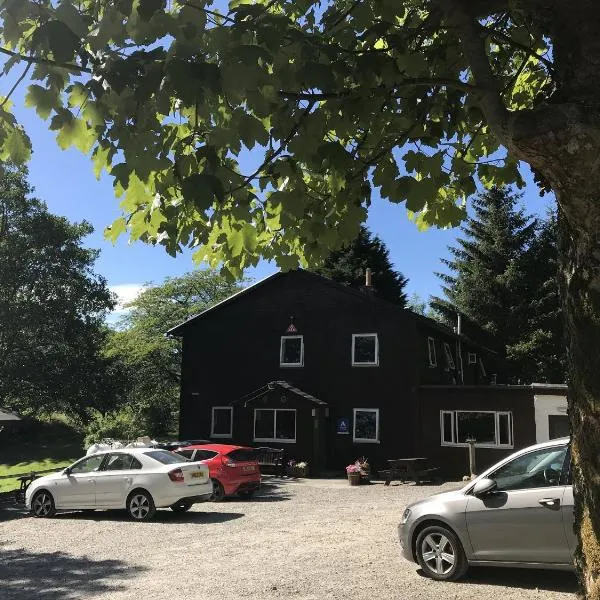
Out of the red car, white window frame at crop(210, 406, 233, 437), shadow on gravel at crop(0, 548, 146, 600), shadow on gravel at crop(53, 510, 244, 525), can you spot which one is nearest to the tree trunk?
shadow on gravel at crop(0, 548, 146, 600)

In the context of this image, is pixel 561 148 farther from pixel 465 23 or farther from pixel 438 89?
pixel 438 89

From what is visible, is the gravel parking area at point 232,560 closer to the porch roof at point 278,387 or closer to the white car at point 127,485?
the white car at point 127,485

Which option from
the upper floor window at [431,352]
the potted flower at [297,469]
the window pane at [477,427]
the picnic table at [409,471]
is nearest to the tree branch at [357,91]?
the picnic table at [409,471]

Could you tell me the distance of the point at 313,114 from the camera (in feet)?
13.6

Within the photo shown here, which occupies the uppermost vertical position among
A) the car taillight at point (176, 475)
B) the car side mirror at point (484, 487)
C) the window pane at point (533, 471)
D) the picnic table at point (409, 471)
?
the window pane at point (533, 471)

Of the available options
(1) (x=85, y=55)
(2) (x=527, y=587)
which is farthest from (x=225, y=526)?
(1) (x=85, y=55)

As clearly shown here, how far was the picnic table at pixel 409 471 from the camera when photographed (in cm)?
2217

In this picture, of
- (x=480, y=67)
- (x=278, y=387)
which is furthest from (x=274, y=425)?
(x=480, y=67)

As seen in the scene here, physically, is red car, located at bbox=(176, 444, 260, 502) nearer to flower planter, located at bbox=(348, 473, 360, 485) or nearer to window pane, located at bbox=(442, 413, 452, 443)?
flower planter, located at bbox=(348, 473, 360, 485)

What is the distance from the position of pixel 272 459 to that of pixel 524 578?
1803 centimetres

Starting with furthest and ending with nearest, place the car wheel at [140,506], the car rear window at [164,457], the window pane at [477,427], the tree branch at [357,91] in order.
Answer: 1. the window pane at [477,427]
2. the car rear window at [164,457]
3. the car wheel at [140,506]
4. the tree branch at [357,91]

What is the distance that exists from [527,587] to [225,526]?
22.1 ft

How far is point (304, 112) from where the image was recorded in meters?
4.20

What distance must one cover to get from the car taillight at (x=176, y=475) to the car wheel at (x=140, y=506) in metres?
0.64
